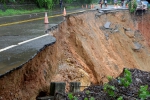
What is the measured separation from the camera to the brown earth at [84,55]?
7.32 meters

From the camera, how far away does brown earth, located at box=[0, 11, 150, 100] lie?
7320mm

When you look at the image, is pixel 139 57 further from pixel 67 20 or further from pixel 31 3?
pixel 31 3

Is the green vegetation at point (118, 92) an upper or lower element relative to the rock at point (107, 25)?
upper

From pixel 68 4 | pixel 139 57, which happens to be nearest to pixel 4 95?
pixel 139 57

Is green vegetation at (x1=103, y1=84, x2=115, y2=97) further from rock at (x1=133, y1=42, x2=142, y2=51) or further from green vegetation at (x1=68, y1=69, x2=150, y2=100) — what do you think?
rock at (x1=133, y1=42, x2=142, y2=51)

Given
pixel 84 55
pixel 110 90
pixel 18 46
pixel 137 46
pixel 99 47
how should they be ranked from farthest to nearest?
pixel 137 46 < pixel 99 47 < pixel 84 55 < pixel 18 46 < pixel 110 90

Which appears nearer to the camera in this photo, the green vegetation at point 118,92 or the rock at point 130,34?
the green vegetation at point 118,92

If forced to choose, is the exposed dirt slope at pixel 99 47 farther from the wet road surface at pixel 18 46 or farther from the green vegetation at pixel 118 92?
the green vegetation at pixel 118 92

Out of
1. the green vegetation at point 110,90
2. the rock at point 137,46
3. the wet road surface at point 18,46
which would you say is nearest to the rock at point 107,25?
the rock at point 137,46

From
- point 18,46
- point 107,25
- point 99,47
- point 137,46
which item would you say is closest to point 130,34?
point 137,46

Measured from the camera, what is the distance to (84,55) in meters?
15.6

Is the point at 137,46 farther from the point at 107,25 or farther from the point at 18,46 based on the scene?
the point at 18,46

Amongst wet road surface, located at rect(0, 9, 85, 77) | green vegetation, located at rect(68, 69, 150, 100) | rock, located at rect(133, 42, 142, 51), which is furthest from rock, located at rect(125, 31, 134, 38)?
green vegetation, located at rect(68, 69, 150, 100)

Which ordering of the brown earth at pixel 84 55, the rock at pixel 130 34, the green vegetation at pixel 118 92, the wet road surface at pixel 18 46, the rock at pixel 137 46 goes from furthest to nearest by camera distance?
the rock at pixel 130 34
the rock at pixel 137 46
the brown earth at pixel 84 55
the wet road surface at pixel 18 46
the green vegetation at pixel 118 92
